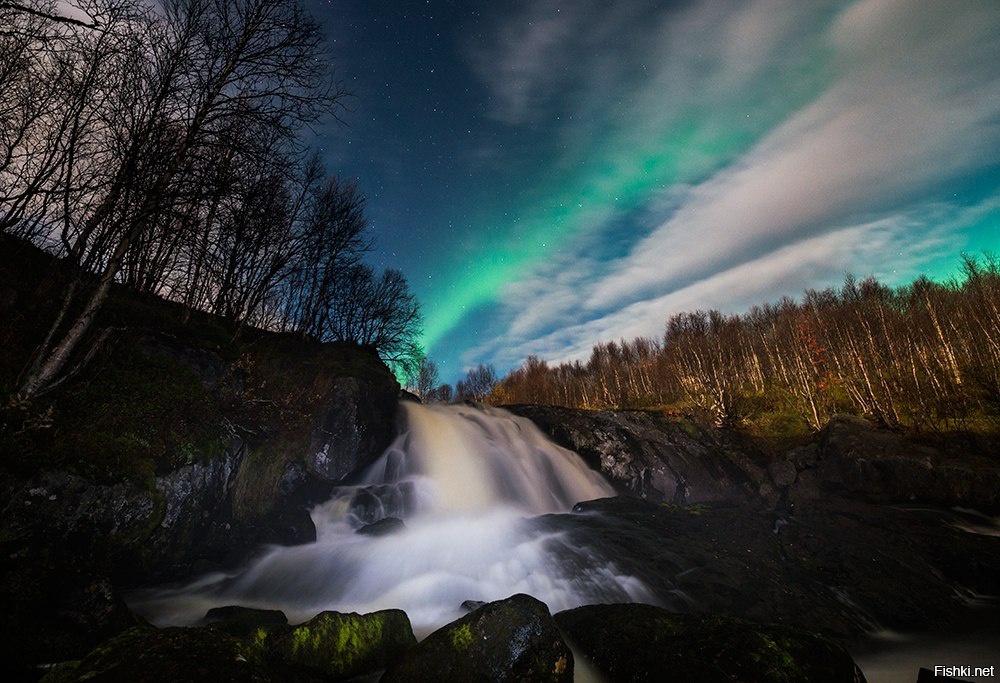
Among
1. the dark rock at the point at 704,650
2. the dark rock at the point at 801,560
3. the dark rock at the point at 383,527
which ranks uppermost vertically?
the dark rock at the point at 383,527

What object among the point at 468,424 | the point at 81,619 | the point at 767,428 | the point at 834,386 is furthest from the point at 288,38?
the point at 834,386

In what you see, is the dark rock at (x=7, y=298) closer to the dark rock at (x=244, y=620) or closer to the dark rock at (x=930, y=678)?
the dark rock at (x=244, y=620)

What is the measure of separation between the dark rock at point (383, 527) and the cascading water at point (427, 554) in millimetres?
56

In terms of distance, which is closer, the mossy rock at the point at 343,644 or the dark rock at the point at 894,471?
the mossy rock at the point at 343,644

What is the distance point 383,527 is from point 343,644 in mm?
6572

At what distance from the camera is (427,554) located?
351 inches

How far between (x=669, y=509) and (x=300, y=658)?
41.9 feet

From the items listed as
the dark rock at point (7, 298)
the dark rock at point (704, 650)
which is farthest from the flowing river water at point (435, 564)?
the dark rock at point (7, 298)

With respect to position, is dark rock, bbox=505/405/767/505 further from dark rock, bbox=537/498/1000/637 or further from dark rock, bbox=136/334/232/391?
dark rock, bbox=136/334/232/391

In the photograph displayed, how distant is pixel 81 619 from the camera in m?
3.84

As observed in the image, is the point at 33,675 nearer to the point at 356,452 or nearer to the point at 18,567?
the point at 18,567

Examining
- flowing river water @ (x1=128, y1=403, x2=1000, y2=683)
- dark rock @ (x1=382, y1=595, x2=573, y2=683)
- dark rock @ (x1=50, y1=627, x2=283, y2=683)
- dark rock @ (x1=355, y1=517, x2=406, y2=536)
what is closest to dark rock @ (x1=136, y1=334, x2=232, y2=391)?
flowing river water @ (x1=128, y1=403, x2=1000, y2=683)

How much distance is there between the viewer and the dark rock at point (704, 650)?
356 cm

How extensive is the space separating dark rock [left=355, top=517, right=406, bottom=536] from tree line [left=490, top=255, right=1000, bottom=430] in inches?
917
